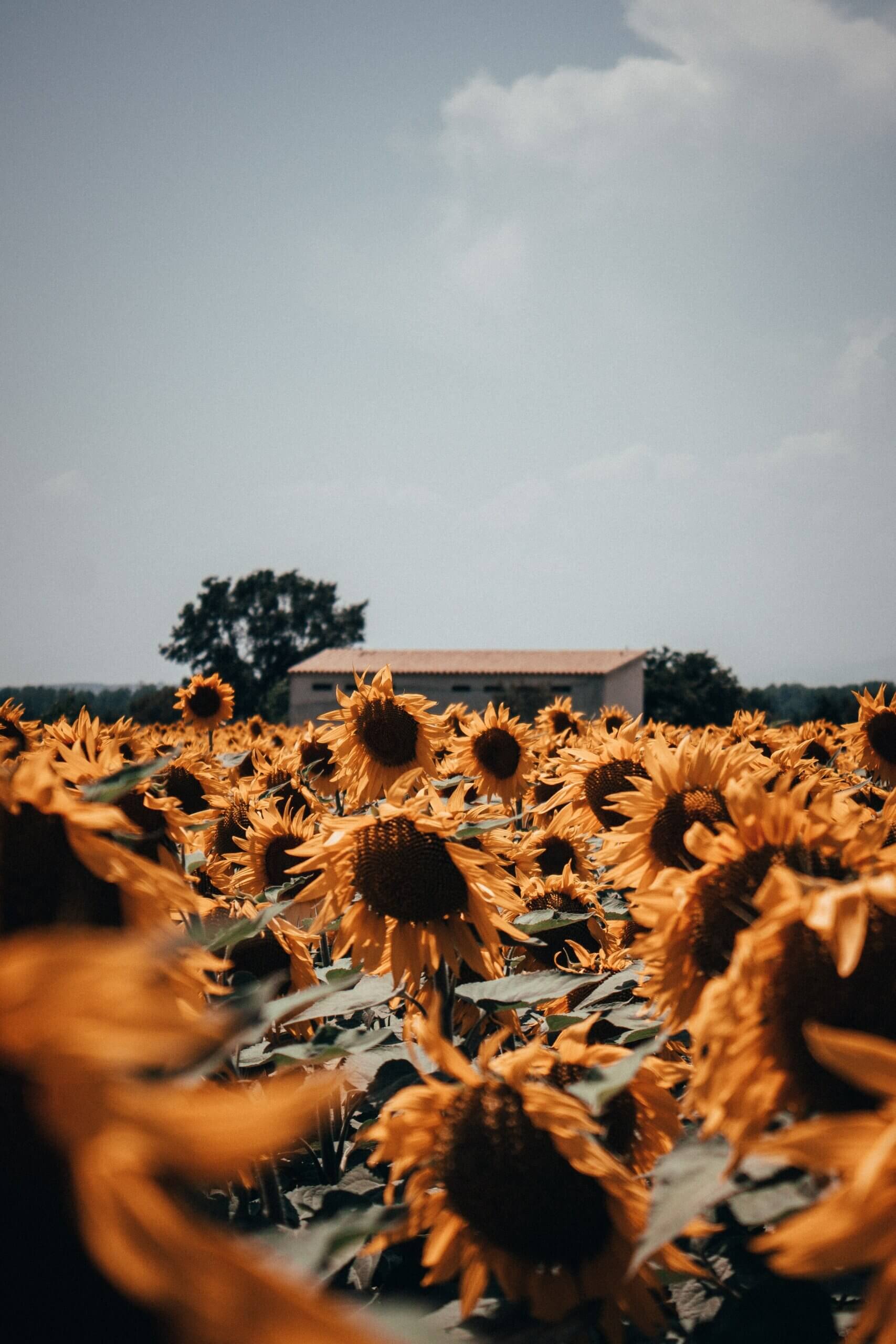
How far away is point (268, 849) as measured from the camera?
4.02 meters

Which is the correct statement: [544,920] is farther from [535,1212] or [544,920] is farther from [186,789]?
[186,789]

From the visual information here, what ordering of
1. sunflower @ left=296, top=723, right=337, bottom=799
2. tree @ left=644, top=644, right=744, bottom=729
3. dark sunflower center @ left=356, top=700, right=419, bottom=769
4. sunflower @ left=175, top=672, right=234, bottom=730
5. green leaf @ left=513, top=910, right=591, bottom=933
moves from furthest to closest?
tree @ left=644, top=644, right=744, bottom=729
sunflower @ left=175, top=672, right=234, bottom=730
sunflower @ left=296, top=723, right=337, bottom=799
dark sunflower center @ left=356, top=700, right=419, bottom=769
green leaf @ left=513, top=910, right=591, bottom=933

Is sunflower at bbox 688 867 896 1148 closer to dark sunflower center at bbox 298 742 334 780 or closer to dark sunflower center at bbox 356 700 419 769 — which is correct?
dark sunflower center at bbox 356 700 419 769

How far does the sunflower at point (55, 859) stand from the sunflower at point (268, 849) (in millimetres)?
2591

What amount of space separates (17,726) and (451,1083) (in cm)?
516

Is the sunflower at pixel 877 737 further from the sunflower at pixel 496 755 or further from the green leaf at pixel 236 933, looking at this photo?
the green leaf at pixel 236 933

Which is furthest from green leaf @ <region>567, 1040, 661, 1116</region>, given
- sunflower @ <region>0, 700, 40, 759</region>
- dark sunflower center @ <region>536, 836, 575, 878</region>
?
sunflower @ <region>0, 700, 40, 759</region>

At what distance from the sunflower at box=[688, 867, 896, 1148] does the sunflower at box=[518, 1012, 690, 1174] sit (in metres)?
0.51

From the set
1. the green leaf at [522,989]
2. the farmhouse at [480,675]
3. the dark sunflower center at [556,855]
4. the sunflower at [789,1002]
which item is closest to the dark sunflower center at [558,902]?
the dark sunflower center at [556,855]

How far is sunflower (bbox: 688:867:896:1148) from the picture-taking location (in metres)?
1.20

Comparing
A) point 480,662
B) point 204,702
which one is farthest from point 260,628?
point 204,702

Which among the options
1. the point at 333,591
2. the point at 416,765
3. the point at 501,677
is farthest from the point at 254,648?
the point at 416,765

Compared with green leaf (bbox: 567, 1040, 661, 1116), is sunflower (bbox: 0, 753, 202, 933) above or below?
above

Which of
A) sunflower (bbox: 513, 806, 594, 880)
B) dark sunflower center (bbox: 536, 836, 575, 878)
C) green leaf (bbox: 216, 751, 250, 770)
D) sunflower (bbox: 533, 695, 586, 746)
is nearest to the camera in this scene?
sunflower (bbox: 513, 806, 594, 880)
